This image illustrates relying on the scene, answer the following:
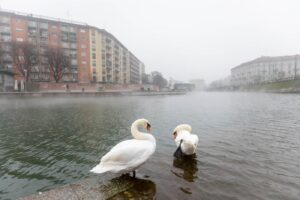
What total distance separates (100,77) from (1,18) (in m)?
37.5

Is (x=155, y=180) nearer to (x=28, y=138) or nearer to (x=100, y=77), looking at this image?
(x=28, y=138)

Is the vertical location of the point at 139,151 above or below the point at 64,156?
above

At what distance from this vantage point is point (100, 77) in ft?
265

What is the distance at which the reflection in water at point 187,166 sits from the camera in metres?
5.43

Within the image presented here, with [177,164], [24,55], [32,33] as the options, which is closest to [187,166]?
[177,164]

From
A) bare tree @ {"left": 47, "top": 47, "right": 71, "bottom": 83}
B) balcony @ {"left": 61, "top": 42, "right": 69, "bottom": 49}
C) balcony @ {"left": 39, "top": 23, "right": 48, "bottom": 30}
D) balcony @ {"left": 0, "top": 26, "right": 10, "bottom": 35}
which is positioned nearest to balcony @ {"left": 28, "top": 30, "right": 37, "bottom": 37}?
balcony @ {"left": 39, "top": 23, "right": 48, "bottom": 30}

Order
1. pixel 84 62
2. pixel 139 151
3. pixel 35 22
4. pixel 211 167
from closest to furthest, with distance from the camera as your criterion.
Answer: pixel 139 151, pixel 211 167, pixel 35 22, pixel 84 62

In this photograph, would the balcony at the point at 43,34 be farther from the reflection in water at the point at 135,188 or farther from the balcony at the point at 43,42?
the reflection in water at the point at 135,188

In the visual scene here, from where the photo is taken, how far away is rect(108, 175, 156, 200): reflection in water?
13.8 feet

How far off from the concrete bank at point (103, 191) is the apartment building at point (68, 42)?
6549 centimetres

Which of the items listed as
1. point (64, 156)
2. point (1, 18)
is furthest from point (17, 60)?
point (64, 156)

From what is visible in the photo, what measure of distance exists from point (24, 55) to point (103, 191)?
62315mm

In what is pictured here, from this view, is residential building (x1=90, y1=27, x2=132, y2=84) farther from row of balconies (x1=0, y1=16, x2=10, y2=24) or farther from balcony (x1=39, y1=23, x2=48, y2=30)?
row of balconies (x1=0, y1=16, x2=10, y2=24)

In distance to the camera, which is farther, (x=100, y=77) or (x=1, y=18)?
(x=100, y=77)
